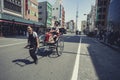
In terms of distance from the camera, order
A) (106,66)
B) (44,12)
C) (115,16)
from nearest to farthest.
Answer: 1. (106,66)
2. (115,16)
3. (44,12)

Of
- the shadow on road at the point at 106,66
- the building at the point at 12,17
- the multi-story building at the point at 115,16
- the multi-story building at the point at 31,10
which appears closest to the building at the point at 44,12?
the multi-story building at the point at 31,10

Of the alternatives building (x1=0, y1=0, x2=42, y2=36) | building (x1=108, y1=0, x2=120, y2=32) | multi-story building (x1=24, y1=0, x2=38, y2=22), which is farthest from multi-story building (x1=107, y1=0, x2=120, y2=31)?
multi-story building (x1=24, y1=0, x2=38, y2=22)

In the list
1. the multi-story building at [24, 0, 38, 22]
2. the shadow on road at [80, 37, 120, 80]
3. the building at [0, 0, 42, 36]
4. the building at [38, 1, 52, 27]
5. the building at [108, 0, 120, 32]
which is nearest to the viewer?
the shadow on road at [80, 37, 120, 80]

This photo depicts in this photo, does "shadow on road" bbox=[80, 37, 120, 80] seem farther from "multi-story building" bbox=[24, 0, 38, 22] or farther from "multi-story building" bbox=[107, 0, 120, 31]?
"multi-story building" bbox=[24, 0, 38, 22]

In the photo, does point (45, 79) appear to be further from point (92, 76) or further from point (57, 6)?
point (57, 6)

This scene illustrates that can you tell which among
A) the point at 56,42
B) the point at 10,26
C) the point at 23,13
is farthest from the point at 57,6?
the point at 56,42

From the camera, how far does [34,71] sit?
592 centimetres

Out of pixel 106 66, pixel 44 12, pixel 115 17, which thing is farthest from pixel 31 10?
pixel 106 66

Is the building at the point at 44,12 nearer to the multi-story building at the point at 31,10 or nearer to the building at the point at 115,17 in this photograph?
the multi-story building at the point at 31,10

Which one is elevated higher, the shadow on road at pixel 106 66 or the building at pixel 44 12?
the building at pixel 44 12

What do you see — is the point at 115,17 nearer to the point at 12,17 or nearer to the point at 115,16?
the point at 115,16

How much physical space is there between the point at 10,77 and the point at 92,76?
2928mm

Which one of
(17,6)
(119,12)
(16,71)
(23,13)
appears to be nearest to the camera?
(16,71)

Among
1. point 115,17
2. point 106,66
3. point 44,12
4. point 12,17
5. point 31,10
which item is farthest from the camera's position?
point 44,12
